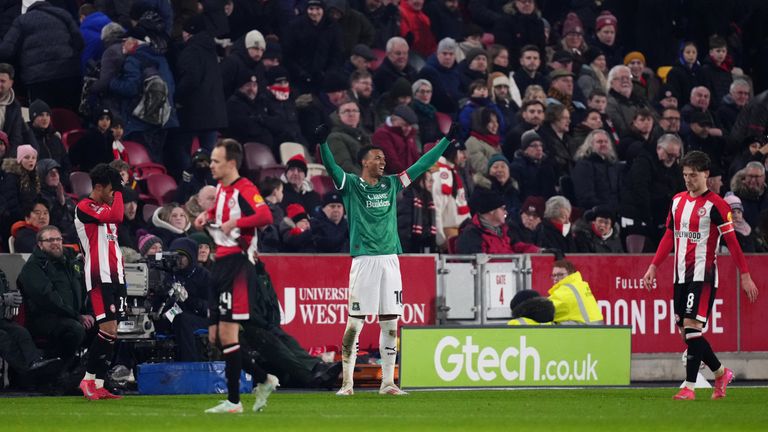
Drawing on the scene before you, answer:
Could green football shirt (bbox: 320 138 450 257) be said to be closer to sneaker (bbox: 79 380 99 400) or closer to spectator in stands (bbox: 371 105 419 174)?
sneaker (bbox: 79 380 99 400)

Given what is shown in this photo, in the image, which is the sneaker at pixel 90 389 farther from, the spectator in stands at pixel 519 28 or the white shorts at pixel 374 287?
the spectator in stands at pixel 519 28

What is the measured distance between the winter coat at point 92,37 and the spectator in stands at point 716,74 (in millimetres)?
11544

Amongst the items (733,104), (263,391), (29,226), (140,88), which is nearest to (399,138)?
(140,88)

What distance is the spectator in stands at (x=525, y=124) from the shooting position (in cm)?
2362

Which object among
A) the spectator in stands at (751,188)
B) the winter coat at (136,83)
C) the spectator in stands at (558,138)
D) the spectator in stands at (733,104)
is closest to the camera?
the winter coat at (136,83)

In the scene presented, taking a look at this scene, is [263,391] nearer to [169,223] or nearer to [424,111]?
[169,223]

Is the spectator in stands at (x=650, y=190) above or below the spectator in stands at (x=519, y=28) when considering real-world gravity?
below

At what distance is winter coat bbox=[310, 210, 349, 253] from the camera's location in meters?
19.8

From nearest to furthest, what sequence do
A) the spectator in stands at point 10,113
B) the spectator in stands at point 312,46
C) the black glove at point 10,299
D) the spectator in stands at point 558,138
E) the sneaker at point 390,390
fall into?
the sneaker at point 390,390 → the black glove at point 10,299 → the spectator in stands at point 10,113 → the spectator in stands at point 558,138 → the spectator in stands at point 312,46

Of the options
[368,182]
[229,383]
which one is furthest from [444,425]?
[368,182]

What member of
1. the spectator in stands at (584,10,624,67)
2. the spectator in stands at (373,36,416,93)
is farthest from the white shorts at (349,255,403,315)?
the spectator in stands at (584,10,624,67)

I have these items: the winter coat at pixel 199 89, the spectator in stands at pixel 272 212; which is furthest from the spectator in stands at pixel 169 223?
the winter coat at pixel 199 89

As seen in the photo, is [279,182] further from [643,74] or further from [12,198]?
[643,74]

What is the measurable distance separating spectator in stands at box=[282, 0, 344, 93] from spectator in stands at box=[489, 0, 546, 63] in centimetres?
377
